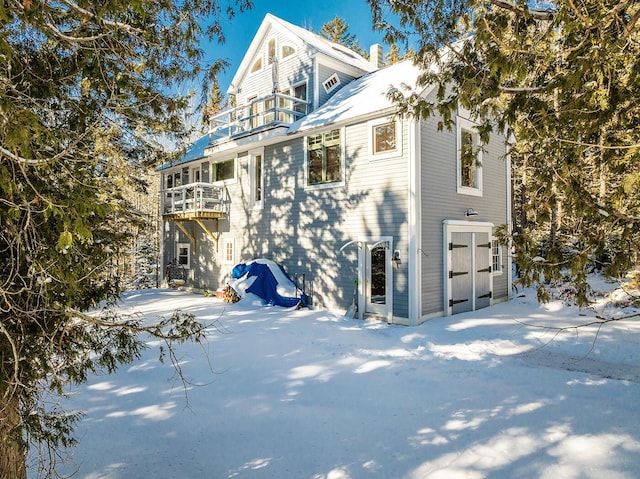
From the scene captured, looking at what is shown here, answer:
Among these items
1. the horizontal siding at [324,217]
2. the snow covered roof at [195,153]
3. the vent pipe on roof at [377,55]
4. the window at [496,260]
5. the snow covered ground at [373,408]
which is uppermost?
the vent pipe on roof at [377,55]

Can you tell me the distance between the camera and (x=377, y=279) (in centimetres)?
1052

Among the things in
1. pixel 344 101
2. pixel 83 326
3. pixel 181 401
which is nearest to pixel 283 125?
pixel 344 101

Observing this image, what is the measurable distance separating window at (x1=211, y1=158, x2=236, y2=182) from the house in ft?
0.19

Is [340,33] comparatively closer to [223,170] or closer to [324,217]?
[223,170]

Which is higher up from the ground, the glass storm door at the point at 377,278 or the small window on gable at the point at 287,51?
the small window on gable at the point at 287,51

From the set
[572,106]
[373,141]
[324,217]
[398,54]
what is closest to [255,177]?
[324,217]

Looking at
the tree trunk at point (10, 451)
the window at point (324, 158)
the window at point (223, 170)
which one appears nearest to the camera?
the tree trunk at point (10, 451)

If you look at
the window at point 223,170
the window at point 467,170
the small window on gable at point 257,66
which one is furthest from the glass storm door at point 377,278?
the small window on gable at point 257,66

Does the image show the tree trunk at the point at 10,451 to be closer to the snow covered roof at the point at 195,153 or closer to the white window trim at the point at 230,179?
the white window trim at the point at 230,179

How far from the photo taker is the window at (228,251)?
47.6 feet

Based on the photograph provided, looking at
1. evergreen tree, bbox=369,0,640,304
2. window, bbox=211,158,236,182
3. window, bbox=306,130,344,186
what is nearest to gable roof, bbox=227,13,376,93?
window, bbox=211,158,236,182

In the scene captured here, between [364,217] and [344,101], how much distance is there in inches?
151

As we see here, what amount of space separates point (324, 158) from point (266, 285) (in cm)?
419

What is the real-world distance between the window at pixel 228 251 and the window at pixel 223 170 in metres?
2.41
